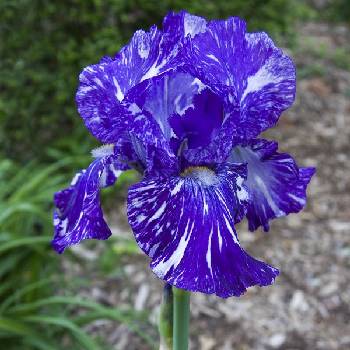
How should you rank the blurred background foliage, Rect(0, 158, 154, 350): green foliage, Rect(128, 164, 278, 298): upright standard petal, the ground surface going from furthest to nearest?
the blurred background foliage → the ground surface → Rect(0, 158, 154, 350): green foliage → Rect(128, 164, 278, 298): upright standard petal

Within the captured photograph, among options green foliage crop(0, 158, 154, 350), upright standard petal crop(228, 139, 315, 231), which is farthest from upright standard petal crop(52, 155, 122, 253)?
green foliage crop(0, 158, 154, 350)

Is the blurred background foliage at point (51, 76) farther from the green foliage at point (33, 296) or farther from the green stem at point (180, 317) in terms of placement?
the green stem at point (180, 317)

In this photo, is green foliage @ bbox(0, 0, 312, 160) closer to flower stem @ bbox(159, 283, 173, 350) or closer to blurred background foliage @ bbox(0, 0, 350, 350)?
blurred background foliage @ bbox(0, 0, 350, 350)

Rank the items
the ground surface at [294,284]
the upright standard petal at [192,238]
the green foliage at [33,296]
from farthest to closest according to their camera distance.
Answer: the ground surface at [294,284] → the green foliage at [33,296] → the upright standard petal at [192,238]

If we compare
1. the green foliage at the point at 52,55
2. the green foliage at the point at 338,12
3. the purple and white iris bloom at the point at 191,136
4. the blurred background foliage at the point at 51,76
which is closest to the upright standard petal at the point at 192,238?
the purple and white iris bloom at the point at 191,136

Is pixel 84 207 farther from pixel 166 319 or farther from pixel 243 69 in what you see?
pixel 243 69

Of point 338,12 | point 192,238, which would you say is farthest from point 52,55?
point 338,12
